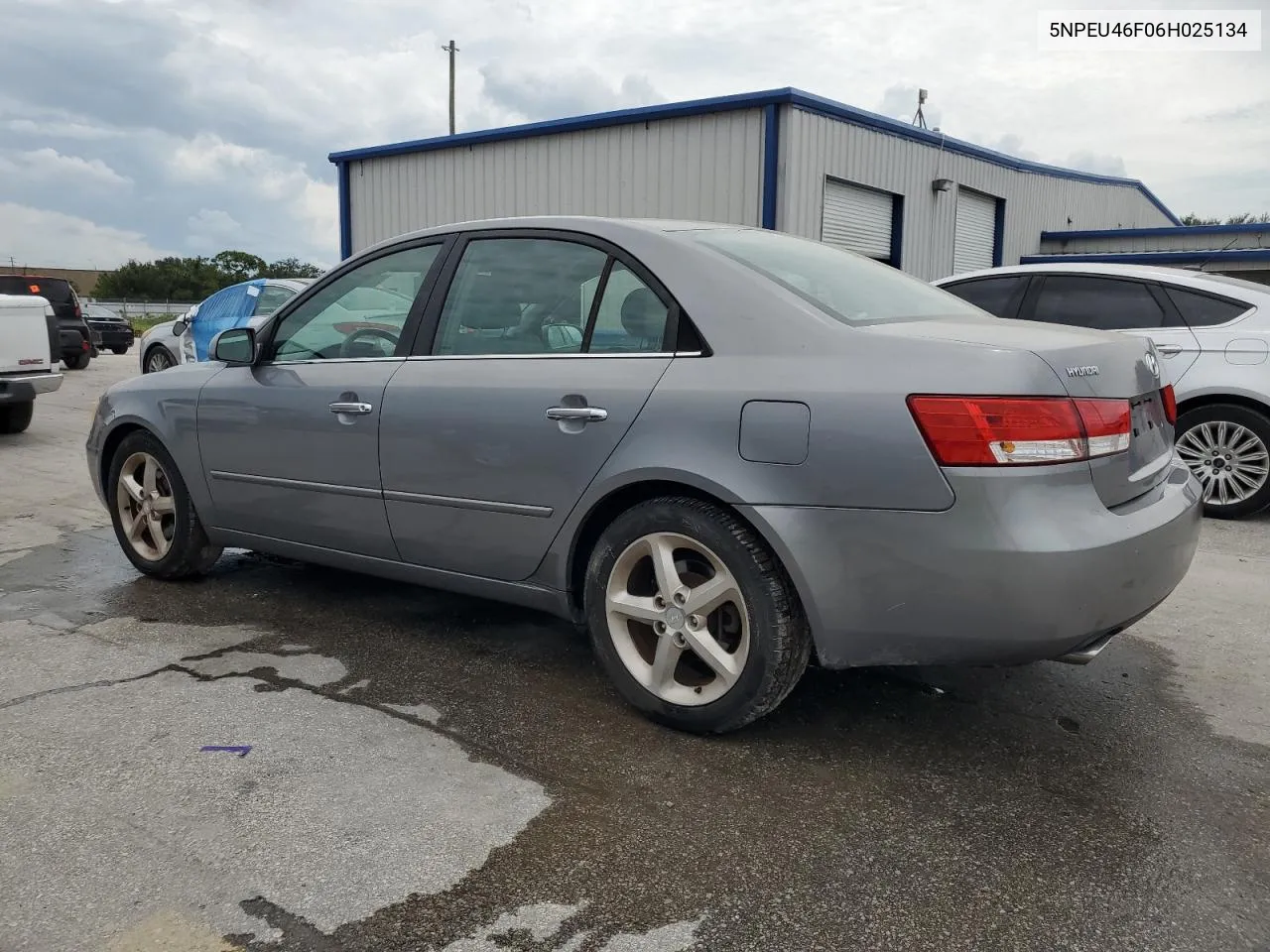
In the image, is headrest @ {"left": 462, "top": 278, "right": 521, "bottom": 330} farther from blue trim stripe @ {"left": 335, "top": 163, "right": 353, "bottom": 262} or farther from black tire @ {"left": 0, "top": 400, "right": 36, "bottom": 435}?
blue trim stripe @ {"left": 335, "top": 163, "right": 353, "bottom": 262}

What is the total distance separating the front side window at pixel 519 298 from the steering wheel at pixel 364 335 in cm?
25

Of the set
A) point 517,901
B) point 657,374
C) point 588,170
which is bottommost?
point 517,901

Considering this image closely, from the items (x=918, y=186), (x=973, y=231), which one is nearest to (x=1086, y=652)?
(x=918, y=186)

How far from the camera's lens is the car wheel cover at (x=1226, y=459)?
6.53 meters

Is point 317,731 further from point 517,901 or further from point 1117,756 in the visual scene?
point 1117,756

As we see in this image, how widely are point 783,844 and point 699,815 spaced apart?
9.5 inches

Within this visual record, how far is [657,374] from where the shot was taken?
3129 millimetres

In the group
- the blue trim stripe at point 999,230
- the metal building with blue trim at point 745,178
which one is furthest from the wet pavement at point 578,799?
the blue trim stripe at point 999,230

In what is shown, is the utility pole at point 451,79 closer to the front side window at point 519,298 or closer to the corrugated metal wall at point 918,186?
the corrugated metal wall at point 918,186

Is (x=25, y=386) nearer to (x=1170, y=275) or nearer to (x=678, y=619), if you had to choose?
(x=678, y=619)

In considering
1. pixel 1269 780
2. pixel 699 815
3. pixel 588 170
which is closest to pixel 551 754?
pixel 699 815

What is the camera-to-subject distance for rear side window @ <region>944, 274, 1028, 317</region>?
23.9ft

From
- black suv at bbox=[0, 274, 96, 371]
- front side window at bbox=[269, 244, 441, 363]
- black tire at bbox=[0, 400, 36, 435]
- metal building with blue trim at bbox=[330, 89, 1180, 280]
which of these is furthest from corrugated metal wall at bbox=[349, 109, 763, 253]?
front side window at bbox=[269, 244, 441, 363]

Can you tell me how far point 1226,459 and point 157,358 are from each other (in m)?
12.7
